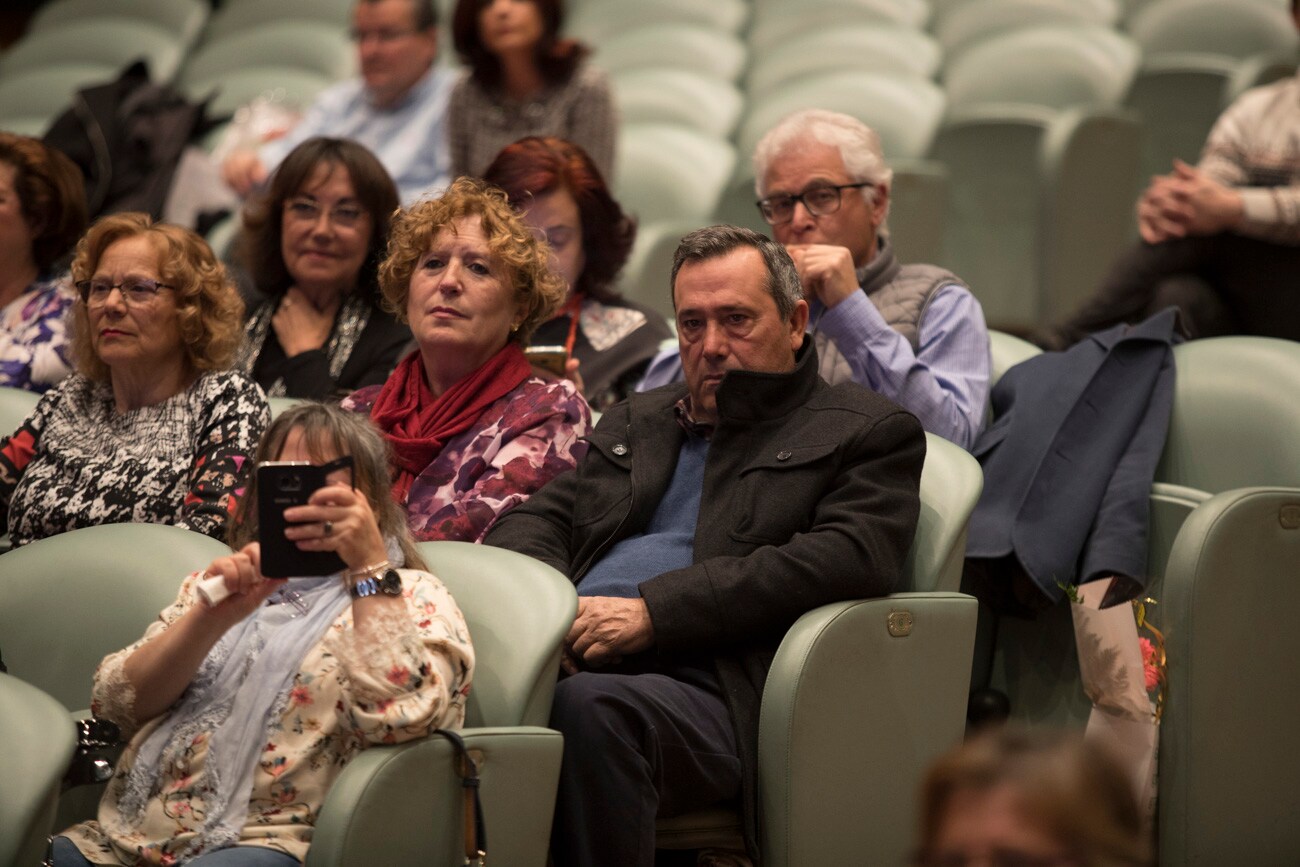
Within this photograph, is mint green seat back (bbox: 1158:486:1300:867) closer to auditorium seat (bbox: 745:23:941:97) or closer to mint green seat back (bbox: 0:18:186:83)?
auditorium seat (bbox: 745:23:941:97)

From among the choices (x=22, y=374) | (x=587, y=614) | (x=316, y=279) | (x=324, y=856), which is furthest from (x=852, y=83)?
(x=324, y=856)

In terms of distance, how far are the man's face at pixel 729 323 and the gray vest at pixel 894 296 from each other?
1.21 ft

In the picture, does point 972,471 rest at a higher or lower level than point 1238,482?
higher

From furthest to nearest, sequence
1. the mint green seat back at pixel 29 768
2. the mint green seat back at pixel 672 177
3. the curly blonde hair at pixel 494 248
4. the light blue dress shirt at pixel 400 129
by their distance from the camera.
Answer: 1. the mint green seat back at pixel 672 177
2. the light blue dress shirt at pixel 400 129
3. the curly blonde hair at pixel 494 248
4. the mint green seat back at pixel 29 768

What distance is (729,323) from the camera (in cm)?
222

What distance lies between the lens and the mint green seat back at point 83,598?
6.57 feet

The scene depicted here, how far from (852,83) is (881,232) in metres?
1.99

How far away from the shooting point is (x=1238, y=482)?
2502 mm

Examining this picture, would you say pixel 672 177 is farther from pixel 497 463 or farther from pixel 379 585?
pixel 379 585

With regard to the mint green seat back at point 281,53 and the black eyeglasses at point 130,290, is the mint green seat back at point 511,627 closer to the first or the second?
the black eyeglasses at point 130,290

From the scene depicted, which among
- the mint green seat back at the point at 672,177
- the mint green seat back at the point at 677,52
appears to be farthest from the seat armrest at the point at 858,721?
the mint green seat back at the point at 677,52

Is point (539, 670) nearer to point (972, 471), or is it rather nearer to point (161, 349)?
point (972, 471)

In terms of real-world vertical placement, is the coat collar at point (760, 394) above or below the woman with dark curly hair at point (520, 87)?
below

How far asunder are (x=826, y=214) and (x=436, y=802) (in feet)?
4.66
